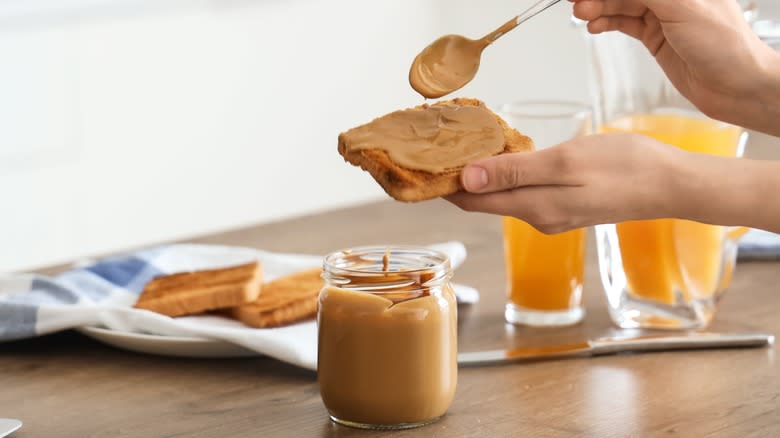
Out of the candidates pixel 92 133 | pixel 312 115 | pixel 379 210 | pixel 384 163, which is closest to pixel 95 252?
pixel 92 133

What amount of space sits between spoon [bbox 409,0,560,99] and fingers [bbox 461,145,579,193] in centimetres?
22

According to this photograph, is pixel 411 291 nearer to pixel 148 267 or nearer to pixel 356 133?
pixel 356 133

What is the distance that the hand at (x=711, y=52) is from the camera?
1462 mm

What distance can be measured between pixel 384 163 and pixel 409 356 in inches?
8.3

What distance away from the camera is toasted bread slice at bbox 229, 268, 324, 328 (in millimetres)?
1424

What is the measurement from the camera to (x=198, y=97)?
4.22 m

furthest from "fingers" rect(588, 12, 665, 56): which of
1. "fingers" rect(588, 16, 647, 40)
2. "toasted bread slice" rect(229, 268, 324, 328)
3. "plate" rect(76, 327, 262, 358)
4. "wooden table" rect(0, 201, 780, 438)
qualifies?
"plate" rect(76, 327, 262, 358)

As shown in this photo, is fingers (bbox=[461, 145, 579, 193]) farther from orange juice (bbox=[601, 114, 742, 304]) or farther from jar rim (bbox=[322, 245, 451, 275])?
orange juice (bbox=[601, 114, 742, 304])

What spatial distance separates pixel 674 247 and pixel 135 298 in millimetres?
753

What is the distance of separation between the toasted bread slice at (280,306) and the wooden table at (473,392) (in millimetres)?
56

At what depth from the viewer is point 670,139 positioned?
150 centimetres

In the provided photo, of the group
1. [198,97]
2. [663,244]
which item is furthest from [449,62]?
[198,97]

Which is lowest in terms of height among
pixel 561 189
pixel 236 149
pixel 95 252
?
pixel 95 252

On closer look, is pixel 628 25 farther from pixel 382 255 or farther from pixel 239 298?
pixel 239 298
